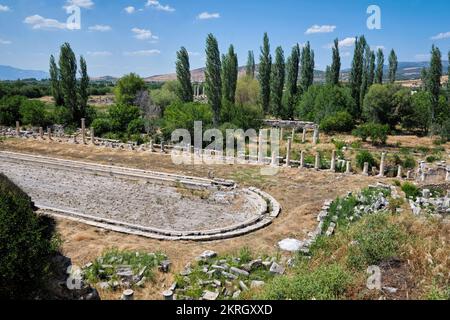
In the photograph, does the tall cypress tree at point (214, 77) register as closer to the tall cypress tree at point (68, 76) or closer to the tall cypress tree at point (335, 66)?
the tall cypress tree at point (68, 76)

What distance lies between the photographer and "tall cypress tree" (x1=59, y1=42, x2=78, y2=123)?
35.2 meters

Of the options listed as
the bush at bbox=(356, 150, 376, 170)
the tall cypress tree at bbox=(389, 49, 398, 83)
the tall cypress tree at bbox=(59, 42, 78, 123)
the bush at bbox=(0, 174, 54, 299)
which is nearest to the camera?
the bush at bbox=(0, 174, 54, 299)

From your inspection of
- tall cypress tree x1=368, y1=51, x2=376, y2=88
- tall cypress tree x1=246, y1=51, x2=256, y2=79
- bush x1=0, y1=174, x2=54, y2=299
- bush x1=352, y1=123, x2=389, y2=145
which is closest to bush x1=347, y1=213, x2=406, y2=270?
bush x1=0, y1=174, x2=54, y2=299

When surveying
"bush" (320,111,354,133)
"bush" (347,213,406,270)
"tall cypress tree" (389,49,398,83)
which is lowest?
"bush" (347,213,406,270)

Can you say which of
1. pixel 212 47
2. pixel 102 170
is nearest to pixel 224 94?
pixel 212 47

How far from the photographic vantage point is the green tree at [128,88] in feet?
129

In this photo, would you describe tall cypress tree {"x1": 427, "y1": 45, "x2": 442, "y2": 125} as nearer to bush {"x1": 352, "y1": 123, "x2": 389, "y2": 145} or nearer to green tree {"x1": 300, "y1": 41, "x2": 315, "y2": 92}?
bush {"x1": 352, "y1": 123, "x2": 389, "y2": 145}

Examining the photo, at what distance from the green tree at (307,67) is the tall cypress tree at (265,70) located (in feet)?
19.3

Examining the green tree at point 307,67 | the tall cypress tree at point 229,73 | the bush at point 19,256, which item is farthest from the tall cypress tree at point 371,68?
the bush at point 19,256

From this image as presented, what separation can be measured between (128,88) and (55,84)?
7.17 m

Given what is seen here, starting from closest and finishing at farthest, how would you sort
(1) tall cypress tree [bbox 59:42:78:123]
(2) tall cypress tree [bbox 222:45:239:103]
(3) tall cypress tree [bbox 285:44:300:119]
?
(1) tall cypress tree [bbox 59:42:78:123] < (2) tall cypress tree [bbox 222:45:239:103] < (3) tall cypress tree [bbox 285:44:300:119]

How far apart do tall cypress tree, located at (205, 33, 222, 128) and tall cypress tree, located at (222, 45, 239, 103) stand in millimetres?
5714

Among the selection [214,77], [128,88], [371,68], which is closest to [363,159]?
[214,77]
